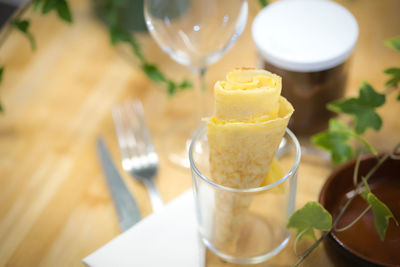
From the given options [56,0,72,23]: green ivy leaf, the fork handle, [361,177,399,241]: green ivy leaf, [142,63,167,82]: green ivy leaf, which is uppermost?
[56,0,72,23]: green ivy leaf

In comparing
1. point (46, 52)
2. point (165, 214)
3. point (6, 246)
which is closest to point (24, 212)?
point (6, 246)

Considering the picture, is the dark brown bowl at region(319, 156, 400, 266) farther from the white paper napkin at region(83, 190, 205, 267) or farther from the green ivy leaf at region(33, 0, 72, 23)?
the green ivy leaf at region(33, 0, 72, 23)

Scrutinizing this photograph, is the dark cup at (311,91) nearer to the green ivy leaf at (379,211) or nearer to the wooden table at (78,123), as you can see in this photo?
the wooden table at (78,123)

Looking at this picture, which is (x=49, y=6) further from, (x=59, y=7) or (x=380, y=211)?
(x=380, y=211)

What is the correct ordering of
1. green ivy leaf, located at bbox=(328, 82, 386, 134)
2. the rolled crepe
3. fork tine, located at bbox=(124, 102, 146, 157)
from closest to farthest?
the rolled crepe < green ivy leaf, located at bbox=(328, 82, 386, 134) < fork tine, located at bbox=(124, 102, 146, 157)

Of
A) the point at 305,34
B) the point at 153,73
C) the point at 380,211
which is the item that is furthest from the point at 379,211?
the point at 153,73

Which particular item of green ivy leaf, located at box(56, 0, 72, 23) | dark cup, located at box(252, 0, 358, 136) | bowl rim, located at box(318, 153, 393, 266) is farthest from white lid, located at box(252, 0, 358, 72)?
green ivy leaf, located at box(56, 0, 72, 23)
